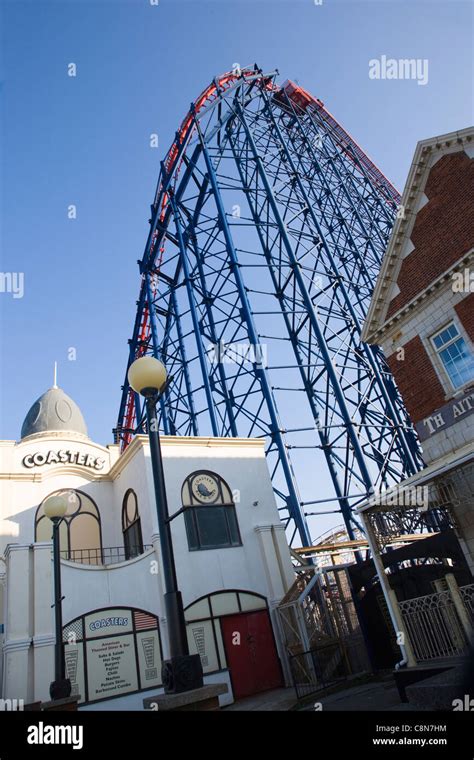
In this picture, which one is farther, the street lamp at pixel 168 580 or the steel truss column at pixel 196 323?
the steel truss column at pixel 196 323

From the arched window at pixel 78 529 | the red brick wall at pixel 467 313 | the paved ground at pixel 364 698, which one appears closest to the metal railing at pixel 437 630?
the paved ground at pixel 364 698

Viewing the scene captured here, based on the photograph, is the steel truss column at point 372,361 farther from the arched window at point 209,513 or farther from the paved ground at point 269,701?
the paved ground at point 269,701

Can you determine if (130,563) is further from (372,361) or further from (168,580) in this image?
(372,361)

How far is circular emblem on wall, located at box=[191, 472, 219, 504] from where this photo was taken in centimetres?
1612

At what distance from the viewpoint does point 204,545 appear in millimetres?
15289

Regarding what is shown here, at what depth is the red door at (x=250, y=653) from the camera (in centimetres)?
1382

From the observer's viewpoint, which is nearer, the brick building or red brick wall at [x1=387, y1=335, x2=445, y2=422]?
the brick building

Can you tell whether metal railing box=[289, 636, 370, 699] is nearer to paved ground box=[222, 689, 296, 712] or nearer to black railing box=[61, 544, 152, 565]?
paved ground box=[222, 689, 296, 712]

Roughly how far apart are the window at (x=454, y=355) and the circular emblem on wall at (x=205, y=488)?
8.42 m

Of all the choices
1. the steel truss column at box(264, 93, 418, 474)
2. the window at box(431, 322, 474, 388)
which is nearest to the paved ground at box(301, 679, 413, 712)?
the window at box(431, 322, 474, 388)

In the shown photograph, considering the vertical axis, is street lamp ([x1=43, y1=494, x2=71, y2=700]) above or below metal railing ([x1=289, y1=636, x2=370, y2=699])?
above

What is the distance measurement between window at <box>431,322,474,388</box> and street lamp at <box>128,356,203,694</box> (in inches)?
295
